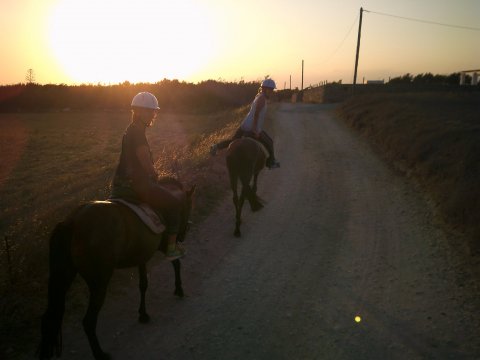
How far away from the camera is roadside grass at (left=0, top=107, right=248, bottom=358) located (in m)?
5.86

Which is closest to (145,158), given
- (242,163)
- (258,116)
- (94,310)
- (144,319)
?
(94,310)

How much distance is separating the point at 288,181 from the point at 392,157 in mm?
4792

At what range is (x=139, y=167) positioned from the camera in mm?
5477

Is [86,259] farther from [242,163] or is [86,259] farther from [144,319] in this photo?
[242,163]

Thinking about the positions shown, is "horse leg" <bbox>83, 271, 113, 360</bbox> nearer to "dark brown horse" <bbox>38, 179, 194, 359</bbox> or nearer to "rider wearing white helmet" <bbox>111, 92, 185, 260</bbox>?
"dark brown horse" <bbox>38, 179, 194, 359</bbox>

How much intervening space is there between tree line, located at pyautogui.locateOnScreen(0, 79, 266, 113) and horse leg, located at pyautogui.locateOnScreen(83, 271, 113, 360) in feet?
171

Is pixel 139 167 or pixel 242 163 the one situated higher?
pixel 139 167

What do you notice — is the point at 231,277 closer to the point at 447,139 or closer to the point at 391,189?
the point at 391,189

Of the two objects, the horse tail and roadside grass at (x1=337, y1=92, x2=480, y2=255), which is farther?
roadside grass at (x1=337, y1=92, x2=480, y2=255)

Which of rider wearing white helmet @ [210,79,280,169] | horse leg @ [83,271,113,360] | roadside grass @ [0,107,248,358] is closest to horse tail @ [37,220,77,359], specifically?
horse leg @ [83,271,113,360]

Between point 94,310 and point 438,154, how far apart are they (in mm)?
11732

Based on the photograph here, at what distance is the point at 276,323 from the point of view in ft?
18.9

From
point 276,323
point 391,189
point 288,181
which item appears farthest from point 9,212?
point 391,189

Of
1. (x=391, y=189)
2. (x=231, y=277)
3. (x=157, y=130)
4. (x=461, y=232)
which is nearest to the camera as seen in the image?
(x=231, y=277)
